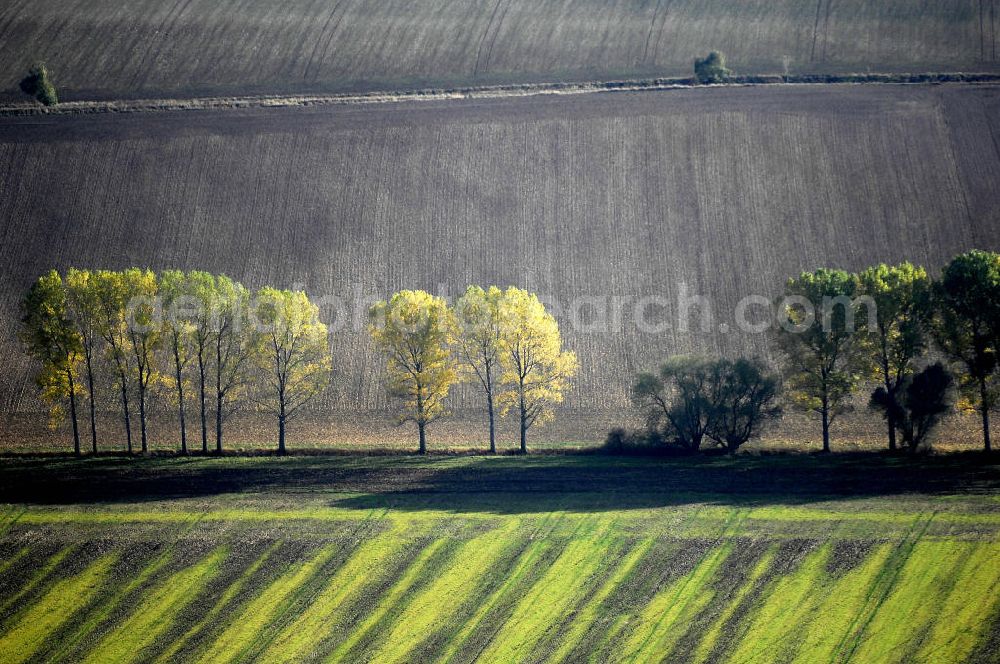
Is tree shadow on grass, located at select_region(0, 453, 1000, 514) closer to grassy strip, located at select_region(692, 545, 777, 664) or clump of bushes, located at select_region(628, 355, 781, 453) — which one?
clump of bushes, located at select_region(628, 355, 781, 453)

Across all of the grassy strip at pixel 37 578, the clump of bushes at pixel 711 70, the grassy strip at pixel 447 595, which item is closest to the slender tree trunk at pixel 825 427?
the grassy strip at pixel 447 595

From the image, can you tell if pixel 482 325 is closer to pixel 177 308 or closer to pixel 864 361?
pixel 177 308

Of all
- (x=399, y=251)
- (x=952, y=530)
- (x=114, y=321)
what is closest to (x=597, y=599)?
(x=952, y=530)

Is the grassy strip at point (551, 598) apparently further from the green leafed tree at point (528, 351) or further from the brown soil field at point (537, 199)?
the brown soil field at point (537, 199)

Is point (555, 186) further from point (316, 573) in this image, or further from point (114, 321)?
point (316, 573)

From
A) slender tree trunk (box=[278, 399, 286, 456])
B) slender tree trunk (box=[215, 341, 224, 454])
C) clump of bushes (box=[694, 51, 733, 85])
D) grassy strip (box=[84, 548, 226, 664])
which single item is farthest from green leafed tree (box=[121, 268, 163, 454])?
clump of bushes (box=[694, 51, 733, 85])
